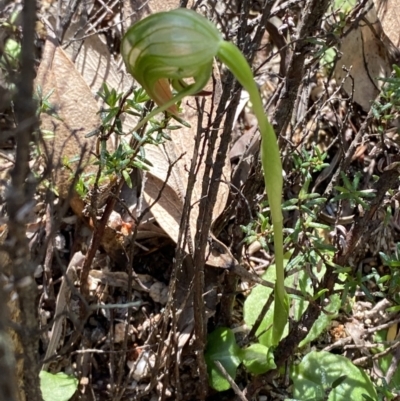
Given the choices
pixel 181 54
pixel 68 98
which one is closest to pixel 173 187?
pixel 68 98

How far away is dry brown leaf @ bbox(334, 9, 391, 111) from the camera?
148cm

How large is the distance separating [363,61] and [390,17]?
0.54 feet

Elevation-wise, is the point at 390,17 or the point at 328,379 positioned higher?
the point at 390,17

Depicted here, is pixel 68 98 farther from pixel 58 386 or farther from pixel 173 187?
pixel 58 386

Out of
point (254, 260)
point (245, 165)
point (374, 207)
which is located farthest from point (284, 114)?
point (254, 260)

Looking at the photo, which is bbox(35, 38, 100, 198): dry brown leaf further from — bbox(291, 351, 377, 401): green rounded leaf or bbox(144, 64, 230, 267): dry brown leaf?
bbox(291, 351, 377, 401): green rounded leaf

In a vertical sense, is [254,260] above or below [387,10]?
below

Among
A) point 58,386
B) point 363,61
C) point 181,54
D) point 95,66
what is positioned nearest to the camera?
point 181,54

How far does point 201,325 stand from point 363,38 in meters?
0.86

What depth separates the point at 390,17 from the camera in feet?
4.41

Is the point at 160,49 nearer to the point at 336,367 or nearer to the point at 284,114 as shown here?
the point at 284,114

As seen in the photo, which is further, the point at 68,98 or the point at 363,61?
the point at 363,61

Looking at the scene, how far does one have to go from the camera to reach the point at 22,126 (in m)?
0.48

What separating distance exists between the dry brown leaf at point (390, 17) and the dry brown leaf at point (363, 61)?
109 millimetres
